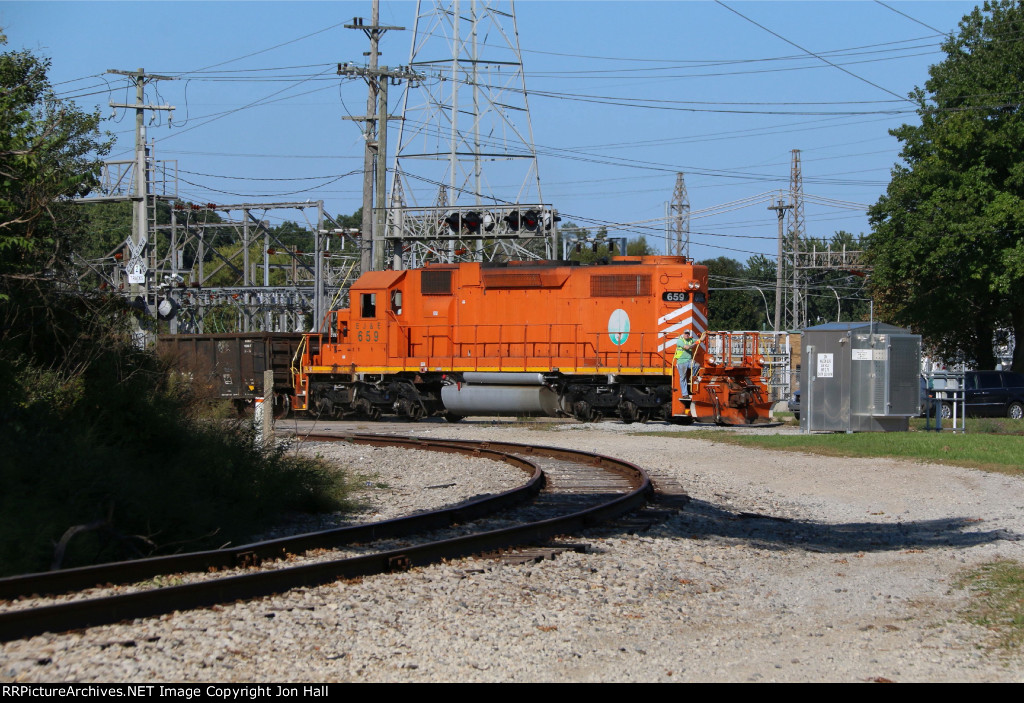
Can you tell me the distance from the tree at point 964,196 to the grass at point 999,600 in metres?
26.1

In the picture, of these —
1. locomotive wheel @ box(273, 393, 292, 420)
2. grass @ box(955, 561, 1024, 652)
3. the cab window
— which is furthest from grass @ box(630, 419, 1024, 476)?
locomotive wheel @ box(273, 393, 292, 420)

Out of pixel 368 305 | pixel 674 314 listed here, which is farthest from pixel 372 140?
pixel 674 314

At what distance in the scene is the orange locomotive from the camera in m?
23.5

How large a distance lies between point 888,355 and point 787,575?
1403cm

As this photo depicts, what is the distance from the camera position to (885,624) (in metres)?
6.03

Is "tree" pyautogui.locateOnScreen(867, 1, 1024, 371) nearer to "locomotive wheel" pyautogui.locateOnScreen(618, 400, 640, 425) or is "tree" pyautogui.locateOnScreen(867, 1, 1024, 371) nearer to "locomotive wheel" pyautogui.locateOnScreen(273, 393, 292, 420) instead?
"locomotive wheel" pyautogui.locateOnScreen(618, 400, 640, 425)

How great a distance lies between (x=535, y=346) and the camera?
24.6 meters

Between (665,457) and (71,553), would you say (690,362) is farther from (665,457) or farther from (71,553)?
(71,553)

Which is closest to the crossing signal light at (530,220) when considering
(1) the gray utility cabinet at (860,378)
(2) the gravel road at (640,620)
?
(1) the gray utility cabinet at (860,378)

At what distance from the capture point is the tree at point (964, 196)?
1261 inches

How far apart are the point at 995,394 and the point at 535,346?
15445 millimetres

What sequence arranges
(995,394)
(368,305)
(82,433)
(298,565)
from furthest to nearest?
1. (995,394)
2. (368,305)
3. (82,433)
4. (298,565)

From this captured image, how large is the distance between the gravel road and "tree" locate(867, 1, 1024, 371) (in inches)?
942

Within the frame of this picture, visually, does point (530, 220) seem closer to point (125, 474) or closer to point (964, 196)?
point (964, 196)
